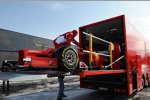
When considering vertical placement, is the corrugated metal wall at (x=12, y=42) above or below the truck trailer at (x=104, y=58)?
above

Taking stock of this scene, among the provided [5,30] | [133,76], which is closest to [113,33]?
[133,76]

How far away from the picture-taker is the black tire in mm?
5551

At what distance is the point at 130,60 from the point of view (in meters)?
7.85

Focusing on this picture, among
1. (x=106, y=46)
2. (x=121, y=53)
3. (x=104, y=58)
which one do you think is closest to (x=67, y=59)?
(x=104, y=58)

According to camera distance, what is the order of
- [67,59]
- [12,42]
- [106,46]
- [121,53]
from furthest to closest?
[12,42] < [106,46] < [121,53] < [67,59]

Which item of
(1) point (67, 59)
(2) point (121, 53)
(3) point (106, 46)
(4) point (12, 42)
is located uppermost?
(4) point (12, 42)

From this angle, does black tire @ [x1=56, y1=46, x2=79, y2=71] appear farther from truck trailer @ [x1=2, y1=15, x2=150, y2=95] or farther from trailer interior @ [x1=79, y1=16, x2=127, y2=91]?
trailer interior @ [x1=79, y1=16, x2=127, y2=91]

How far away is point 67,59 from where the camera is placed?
5680 millimetres

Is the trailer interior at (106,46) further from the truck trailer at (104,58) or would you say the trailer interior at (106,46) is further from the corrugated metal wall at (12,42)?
the corrugated metal wall at (12,42)

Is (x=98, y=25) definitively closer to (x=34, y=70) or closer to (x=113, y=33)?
(x=113, y=33)

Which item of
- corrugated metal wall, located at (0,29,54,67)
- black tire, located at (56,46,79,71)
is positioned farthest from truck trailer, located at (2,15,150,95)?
corrugated metal wall, located at (0,29,54,67)

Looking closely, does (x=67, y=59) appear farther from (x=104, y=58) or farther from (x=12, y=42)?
(x=12, y=42)

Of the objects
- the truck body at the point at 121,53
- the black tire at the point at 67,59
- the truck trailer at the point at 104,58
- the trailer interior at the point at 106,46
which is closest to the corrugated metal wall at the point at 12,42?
the trailer interior at the point at 106,46

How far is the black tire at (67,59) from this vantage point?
5.55 meters
